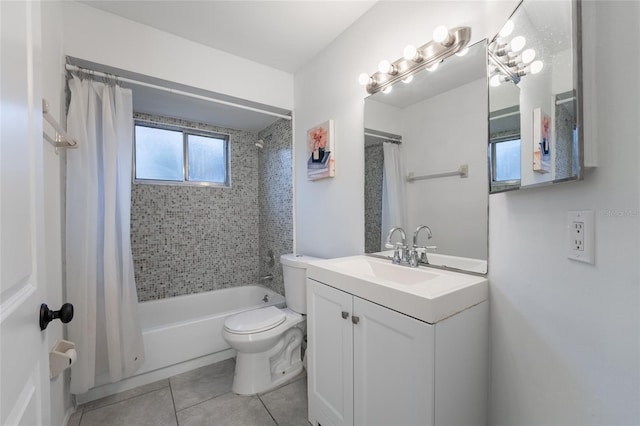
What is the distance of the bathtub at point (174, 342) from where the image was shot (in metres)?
1.86

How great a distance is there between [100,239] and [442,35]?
2310 mm

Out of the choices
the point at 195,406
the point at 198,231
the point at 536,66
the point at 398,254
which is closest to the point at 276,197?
the point at 198,231

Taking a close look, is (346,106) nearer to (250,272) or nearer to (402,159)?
(402,159)

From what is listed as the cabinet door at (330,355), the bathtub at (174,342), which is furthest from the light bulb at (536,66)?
the bathtub at (174,342)

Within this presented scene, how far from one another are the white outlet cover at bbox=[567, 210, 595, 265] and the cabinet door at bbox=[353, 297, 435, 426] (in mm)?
495

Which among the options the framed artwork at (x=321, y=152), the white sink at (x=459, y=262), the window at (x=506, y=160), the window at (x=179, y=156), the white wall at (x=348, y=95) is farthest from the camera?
the window at (x=179, y=156)

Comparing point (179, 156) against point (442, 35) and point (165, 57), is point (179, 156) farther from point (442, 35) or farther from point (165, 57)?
point (442, 35)

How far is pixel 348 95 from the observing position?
6.21 feet

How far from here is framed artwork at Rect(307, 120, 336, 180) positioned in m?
2.02

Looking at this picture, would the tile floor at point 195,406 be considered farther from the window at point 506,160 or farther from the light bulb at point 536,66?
the light bulb at point 536,66

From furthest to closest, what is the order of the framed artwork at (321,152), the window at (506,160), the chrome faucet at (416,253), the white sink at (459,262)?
the framed artwork at (321,152) < the chrome faucet at (416,253) < the white sink at (459,262) < the window at (506,160)

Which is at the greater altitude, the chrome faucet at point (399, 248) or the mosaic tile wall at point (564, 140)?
the mosaic tile wall at point (564, 140)

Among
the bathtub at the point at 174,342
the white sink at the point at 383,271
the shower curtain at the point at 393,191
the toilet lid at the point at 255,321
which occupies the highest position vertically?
the shower curtain at the point at 393,191

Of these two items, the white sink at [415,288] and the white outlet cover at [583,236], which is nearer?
the white outlet cover at [583,236]
